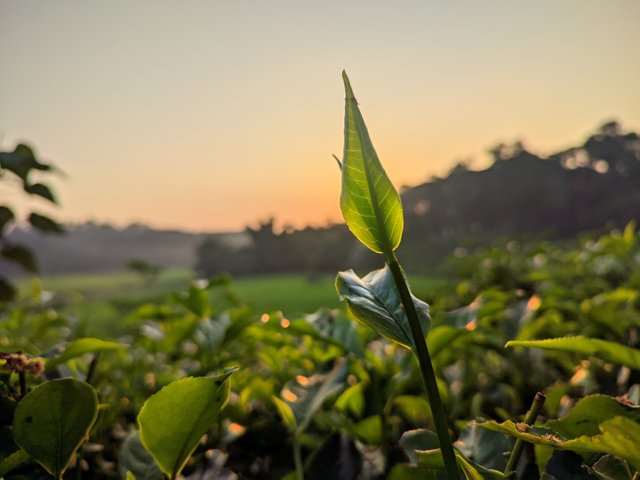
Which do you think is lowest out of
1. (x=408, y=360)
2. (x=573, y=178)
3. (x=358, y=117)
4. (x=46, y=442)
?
(x=573, y=178)

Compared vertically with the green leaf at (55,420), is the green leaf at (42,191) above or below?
above

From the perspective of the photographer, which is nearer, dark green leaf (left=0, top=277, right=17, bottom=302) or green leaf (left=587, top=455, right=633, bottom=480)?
green leaf (left=587, top=455, right=633, bottom=480)

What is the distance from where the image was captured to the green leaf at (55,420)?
0.45 m

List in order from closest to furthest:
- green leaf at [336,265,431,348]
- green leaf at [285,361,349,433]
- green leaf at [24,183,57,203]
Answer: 1. green leaf at [336,265,431,348]
2. green leaf at [285,361,349,433]
3. green leaf at [24,183,57,203]

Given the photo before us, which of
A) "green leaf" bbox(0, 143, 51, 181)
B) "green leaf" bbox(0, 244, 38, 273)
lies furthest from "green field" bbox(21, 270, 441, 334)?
"green leaf" bbox(0, 143, 51, 181)

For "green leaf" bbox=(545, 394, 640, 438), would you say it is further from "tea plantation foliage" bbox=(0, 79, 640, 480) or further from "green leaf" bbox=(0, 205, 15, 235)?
"green leaf" bbox=(0, 205, 15, 235)

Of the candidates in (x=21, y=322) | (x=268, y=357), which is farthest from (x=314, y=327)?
(x=21, y=322)

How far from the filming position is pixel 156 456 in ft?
1.54

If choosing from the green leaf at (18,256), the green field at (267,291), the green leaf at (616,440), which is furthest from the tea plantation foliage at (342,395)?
the green field at (267,291)

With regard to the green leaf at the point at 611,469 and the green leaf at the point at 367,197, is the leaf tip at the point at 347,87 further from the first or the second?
the green leaf at the point at 611,469

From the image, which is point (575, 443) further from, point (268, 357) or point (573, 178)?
point (573, 178)

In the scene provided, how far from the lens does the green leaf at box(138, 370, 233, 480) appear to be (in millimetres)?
430

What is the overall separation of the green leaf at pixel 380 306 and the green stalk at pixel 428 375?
2 centimetres

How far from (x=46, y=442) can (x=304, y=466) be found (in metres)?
0.38
